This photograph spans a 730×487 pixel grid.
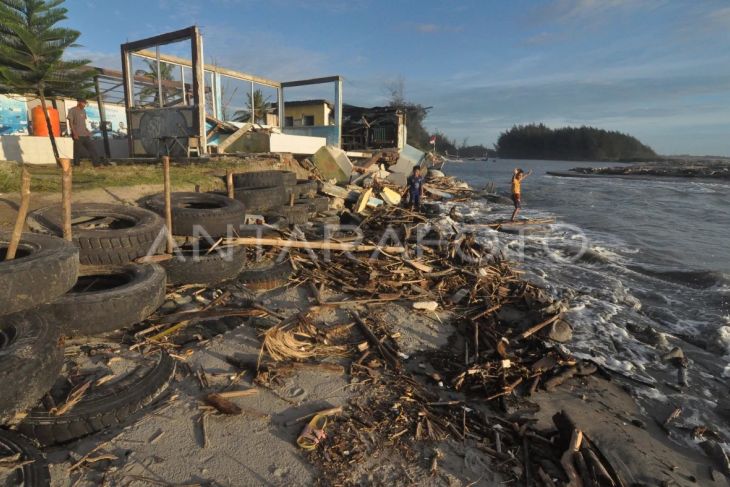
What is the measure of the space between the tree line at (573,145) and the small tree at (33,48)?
119892 millimetres

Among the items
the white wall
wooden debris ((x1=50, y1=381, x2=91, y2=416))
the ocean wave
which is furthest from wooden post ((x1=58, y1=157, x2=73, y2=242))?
the ocean wave

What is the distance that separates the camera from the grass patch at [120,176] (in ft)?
24.9

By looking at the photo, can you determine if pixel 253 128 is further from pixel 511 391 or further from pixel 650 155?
pixel 650 155

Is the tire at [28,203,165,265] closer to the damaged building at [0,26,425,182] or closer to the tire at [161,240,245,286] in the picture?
the tire at [161,240,245,286]

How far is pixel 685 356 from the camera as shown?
529cm

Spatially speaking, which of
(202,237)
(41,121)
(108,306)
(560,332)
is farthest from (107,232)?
(41,121)

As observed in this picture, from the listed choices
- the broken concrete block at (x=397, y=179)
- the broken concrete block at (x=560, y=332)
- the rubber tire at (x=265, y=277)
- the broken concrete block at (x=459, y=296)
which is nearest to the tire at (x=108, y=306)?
the rubber tire at (x=265, y=277)

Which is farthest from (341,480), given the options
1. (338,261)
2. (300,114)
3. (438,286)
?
(300,114)

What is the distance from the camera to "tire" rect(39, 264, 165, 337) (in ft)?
12.7

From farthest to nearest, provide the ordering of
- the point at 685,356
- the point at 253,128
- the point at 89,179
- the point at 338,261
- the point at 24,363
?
the point at 253,128
the point at 89,179
the point at 338,261
the point at 685,356
the point at 24,363

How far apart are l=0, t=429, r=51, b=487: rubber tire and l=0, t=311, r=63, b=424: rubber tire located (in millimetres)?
217

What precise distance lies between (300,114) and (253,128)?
1454 centimetres

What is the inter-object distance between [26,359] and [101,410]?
632 mm

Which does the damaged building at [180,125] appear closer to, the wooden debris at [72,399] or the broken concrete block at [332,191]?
the broken concrete block at [332,191]
